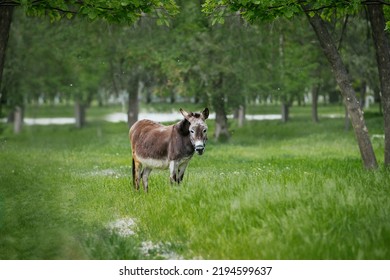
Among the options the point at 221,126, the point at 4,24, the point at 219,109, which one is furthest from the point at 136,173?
the point at 221,126

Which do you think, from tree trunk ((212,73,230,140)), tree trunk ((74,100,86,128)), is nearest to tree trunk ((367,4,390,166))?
tree trunk ((212,73,230,140))

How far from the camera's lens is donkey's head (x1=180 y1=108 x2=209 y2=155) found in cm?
1024

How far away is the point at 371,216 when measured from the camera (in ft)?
29.3

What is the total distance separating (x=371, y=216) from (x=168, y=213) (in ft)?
12.7

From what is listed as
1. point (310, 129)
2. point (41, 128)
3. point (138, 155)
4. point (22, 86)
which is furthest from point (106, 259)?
point (310, 129)

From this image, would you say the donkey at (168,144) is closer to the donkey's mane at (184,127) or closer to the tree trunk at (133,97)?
the donkey's mane at (184,127)

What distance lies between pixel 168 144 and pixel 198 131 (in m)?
1.44

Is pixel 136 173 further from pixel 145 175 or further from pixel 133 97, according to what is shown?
pixel 133 97

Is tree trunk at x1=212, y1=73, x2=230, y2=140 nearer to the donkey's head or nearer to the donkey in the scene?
the donkey

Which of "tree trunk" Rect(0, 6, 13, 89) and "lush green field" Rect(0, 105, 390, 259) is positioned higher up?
"tree trunk" Rect(0, 6, 13, 89)

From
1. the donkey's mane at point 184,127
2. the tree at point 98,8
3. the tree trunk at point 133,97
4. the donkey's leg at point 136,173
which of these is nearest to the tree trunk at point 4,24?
the tree at point 98,8

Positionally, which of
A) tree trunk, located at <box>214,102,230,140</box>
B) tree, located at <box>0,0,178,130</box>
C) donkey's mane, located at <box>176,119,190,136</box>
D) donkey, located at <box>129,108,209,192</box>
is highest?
tree, located at <box>0,0,178,130</box>
